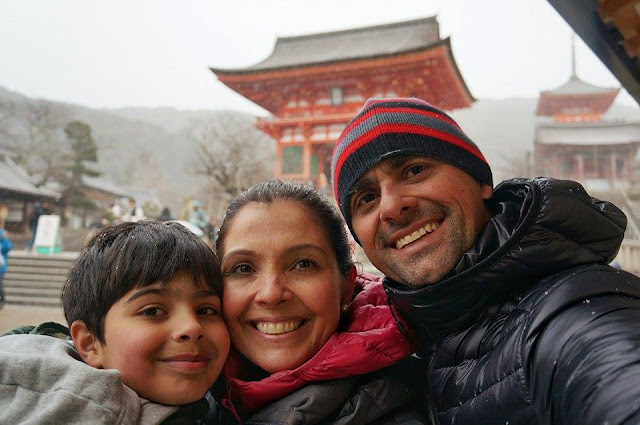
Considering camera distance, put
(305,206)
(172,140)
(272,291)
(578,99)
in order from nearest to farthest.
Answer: (272,291) < (305,206) < (578,99) < (172,140)

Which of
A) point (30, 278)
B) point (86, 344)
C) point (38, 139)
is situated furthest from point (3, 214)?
point (86, 344)

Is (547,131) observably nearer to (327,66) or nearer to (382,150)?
(327,66)

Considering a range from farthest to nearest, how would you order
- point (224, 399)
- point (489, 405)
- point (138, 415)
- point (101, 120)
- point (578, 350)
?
1. point (101, 120)
2. point (224, 399)
3. point (138, 415)
4. point (489, 405)
5. point (578, 350)

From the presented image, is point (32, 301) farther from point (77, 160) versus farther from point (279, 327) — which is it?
point (77, 160)

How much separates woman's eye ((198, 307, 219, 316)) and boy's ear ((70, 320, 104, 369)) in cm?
31

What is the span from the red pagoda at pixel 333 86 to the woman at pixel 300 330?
42.3 feet

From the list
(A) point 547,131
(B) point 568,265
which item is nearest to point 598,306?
(B) point 568,265

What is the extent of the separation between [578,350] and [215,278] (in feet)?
3.47

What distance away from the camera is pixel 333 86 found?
1542 cm

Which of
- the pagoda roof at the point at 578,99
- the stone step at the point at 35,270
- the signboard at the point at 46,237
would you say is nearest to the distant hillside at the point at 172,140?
the pagoda roof at the point at 578,99

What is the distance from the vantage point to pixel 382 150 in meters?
1.50

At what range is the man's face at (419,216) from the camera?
136 centimetres

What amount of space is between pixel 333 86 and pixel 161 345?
15067 millimetres

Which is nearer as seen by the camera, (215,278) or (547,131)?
(215,278)
